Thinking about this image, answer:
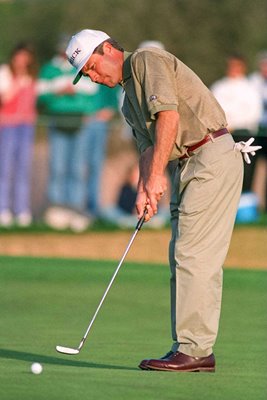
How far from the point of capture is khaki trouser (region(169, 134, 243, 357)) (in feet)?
26.8

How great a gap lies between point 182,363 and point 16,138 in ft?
32.7

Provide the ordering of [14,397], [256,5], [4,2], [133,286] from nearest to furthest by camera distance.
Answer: [14,397] < [133,286] < [256,5] < [4,2]

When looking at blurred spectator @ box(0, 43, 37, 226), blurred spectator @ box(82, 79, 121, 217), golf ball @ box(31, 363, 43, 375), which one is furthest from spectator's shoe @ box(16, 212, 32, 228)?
golf ball @ box(31, 363, 43, 375)

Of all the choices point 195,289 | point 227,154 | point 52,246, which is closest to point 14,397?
point 195,289

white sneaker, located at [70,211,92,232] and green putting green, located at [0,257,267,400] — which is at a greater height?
white sneaker, located at [70,211,92,232]

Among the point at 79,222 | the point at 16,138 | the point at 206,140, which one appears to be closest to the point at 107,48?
the point at 206,140

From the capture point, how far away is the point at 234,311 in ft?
37.3

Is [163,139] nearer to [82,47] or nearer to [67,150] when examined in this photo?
[82,47]

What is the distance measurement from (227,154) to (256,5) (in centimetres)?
1911

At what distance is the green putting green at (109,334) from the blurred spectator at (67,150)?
2.94m

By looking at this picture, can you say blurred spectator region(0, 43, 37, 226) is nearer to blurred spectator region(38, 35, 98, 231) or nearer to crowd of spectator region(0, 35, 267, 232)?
crowd of spectator region(0, 35, 267, 232)

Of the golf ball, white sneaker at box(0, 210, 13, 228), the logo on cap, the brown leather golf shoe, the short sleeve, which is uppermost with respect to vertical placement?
the logo on cap

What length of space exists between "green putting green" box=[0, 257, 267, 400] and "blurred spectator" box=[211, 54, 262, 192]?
3745 millimetres

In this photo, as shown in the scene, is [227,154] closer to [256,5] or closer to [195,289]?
[195,289]
